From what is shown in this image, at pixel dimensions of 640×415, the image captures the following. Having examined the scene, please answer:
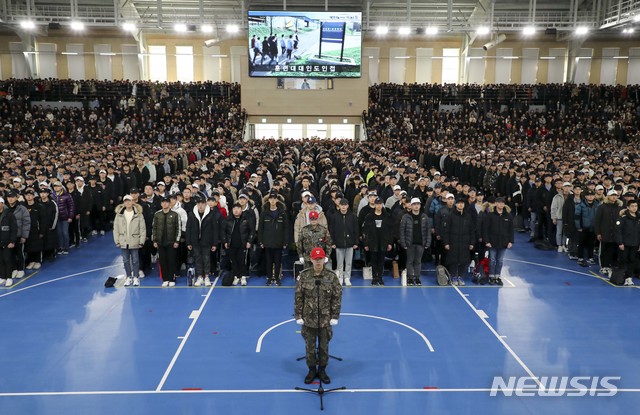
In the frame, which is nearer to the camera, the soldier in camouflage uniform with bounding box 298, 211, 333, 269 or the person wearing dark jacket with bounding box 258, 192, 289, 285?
the soldier in camouflage uniform with bounding box 298, 211, 333, 269

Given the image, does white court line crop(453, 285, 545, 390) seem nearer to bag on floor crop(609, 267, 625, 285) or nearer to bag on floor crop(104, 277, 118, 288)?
bag on floor crop(609, 267, 625, 285)

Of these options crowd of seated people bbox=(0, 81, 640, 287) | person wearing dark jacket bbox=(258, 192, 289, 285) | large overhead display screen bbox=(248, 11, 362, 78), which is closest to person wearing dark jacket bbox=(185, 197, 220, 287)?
crowd of seated people bbox=(0, 81, 640, 287)

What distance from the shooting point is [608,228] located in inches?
484

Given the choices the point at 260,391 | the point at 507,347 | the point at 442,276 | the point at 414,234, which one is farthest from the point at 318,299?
the point at 442,276

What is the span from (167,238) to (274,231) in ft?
7.29

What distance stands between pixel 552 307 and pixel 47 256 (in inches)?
451

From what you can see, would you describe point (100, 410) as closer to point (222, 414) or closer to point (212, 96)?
point (222, 414)

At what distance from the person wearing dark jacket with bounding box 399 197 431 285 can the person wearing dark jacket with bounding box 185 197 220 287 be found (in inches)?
153

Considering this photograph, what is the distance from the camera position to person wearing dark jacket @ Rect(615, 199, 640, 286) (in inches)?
463

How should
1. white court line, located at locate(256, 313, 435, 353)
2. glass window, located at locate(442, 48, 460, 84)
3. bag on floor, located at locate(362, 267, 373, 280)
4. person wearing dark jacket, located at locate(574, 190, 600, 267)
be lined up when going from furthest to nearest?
glass window, located at locate(442, 48, 460, 84), person wearing dark jacket, located at locate(574, 190, 600, 267), bag on floor, located at locate(362, 267, 373, 280), white court line, located at locate(256, 313, 435, 353)

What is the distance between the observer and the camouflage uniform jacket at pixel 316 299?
23.5 ft

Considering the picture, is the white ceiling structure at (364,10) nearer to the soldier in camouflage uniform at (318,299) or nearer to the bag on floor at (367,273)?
the bag on floor at (367,273)

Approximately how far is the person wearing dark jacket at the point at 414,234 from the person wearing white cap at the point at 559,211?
454 centimetres

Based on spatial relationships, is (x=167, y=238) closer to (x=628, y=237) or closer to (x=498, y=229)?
(x=498, y=229)
